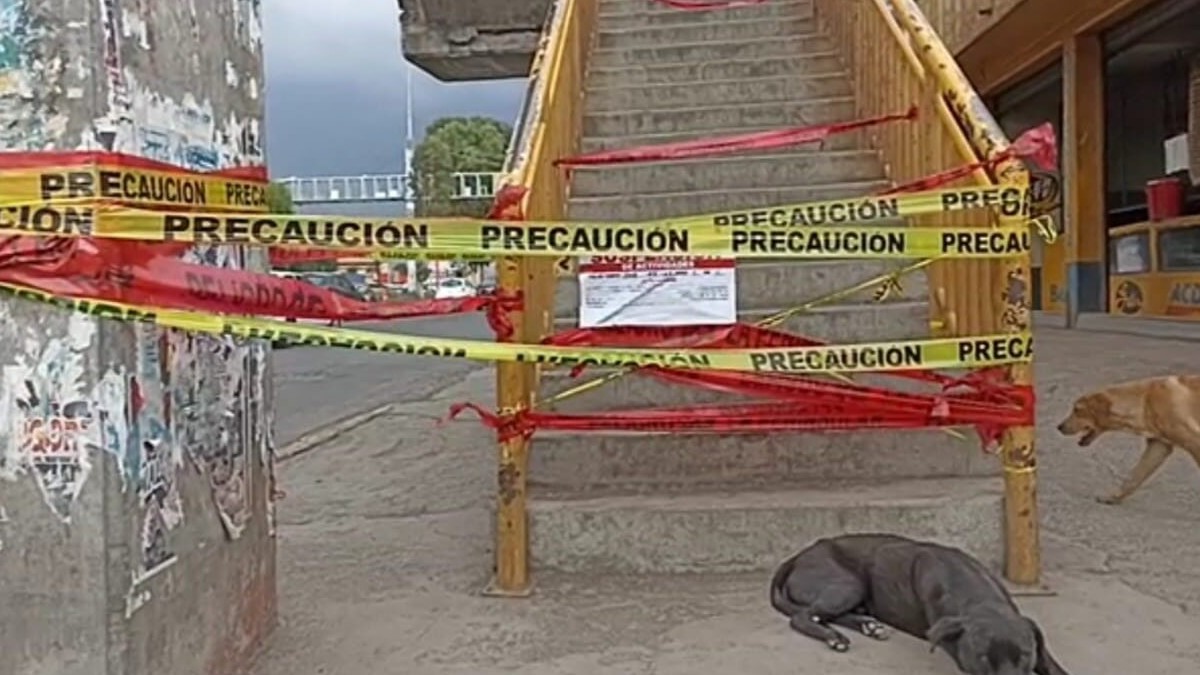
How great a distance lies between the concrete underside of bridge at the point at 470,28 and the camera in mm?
16500

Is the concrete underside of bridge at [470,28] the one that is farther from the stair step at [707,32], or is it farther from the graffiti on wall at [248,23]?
the graffiti on wall at [248,23]

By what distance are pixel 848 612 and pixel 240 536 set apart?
1875 millimetres

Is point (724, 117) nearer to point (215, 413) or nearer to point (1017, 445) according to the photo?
point (1017, 445)

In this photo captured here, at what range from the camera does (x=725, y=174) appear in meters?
7.09

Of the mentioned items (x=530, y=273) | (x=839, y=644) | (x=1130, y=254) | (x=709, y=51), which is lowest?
(x=839, y=644)

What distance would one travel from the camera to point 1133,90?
16.0 meters

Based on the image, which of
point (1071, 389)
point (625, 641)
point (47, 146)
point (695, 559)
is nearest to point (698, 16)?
point (1071, 389)

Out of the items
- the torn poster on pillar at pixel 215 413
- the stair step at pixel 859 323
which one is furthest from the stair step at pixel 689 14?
the torn poster on pillar at pixel 215 413

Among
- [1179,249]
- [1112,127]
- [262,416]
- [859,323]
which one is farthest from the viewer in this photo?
[1112,127]

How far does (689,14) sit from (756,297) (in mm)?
4500

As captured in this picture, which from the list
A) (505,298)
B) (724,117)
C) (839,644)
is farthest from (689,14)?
(839,644)

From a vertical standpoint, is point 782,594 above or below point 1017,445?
below

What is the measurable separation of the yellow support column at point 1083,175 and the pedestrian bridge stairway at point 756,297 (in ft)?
19.5

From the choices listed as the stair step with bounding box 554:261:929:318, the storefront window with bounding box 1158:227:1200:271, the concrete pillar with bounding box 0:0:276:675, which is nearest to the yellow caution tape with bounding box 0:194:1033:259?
the concrete pillar with bounding box 0:0:276:675
